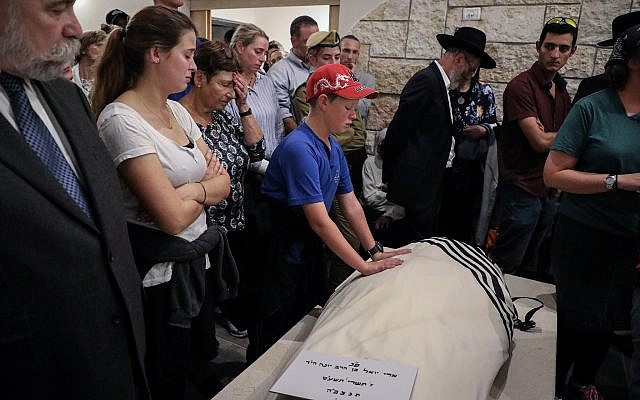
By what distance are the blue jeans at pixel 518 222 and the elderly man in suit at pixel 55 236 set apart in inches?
88.4

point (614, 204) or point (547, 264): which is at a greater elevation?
point (614, 204)

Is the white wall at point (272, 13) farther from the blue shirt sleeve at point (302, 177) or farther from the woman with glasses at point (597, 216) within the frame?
the blue shirt sleeve at point (302, 177)

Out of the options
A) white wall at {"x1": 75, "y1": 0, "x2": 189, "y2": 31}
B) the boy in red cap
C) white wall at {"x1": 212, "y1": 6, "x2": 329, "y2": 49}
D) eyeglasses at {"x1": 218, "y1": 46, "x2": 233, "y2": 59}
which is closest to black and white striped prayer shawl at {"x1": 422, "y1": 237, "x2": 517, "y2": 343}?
the boy in red cap

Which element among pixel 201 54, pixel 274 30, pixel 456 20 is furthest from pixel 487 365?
pixel 274 30

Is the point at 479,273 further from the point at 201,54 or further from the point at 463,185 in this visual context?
the point at 463,185

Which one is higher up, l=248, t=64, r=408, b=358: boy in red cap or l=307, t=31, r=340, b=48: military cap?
l=307, t=31, r=340, b=48: military cap

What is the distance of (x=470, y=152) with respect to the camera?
308 centimetres

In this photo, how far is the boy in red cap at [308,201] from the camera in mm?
1654

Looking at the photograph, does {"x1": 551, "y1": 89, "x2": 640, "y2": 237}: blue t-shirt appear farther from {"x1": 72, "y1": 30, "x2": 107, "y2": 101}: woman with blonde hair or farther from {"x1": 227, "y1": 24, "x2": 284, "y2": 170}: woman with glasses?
{"x1": 72, "y1": 30, "x2": 107, "y2": 101}: woman with blonde hair

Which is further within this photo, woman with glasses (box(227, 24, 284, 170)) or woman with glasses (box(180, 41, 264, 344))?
woman with glasses (box(227, 24, 284, 170))

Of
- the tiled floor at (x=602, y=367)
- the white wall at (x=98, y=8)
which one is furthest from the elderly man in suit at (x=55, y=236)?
the white wall at (x=98, y=8)

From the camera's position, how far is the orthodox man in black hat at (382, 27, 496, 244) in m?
2.75

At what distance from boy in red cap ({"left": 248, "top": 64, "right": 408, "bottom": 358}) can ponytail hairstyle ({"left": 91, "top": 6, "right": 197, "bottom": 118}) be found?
1.75 feet

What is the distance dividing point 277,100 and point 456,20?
65.7 inches
